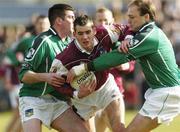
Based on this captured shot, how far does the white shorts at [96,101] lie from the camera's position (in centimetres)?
998

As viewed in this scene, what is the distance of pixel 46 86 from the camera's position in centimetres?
999

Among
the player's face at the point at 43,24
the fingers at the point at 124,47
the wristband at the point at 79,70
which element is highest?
the fingers at the point at 124,47

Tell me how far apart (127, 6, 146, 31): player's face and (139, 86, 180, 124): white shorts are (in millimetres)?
804

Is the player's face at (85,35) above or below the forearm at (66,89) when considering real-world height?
above

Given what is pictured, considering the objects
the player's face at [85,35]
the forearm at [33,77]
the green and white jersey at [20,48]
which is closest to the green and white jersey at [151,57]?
the player's face at [85,35]

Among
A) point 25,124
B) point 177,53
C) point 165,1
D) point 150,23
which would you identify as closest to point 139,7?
point 150,23

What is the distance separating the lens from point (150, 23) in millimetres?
9391

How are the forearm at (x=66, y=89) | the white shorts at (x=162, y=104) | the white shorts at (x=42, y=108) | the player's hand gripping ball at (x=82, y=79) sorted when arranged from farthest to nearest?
the white shorts at (x=42, y=108) → the forearm at (x=66, y=89) → the player's hand gripping ball at (x=82, y=79) → the white shorts at (x=162, y=104)

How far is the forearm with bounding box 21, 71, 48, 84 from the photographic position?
9608 millimetres

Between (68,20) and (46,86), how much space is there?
0.89 metres

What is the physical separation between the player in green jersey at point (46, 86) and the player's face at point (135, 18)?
100cm

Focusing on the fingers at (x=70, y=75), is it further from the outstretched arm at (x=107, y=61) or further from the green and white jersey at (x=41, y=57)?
the green and white jersey at (x=41, y=57)

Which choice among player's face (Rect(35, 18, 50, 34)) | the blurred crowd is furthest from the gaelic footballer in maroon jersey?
the blurred crowd

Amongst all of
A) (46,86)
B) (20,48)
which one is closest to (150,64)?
(46,86)
